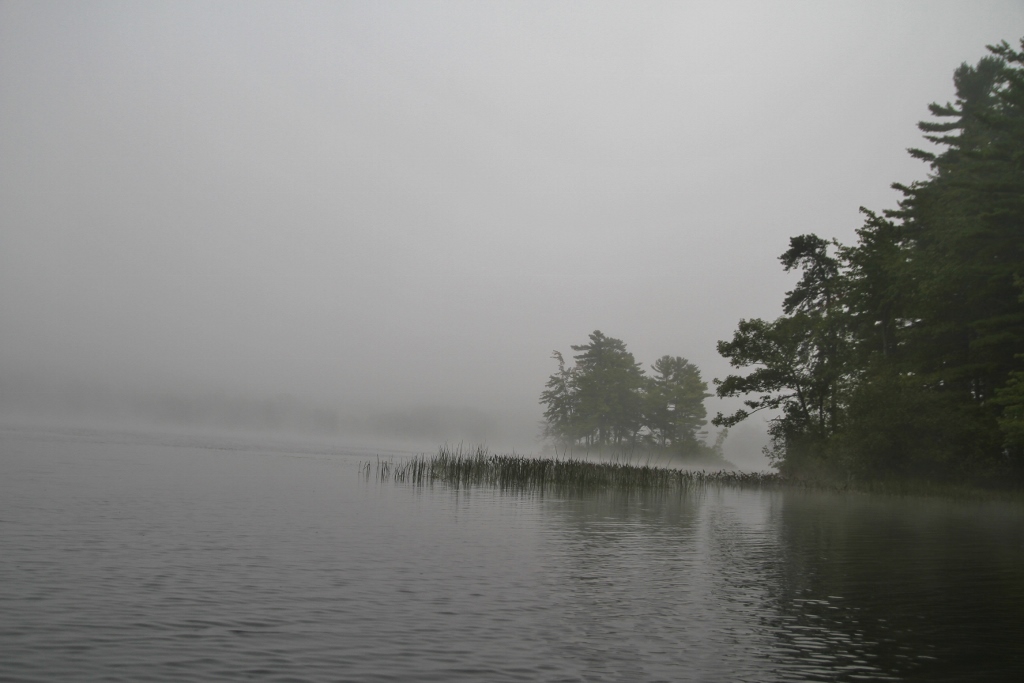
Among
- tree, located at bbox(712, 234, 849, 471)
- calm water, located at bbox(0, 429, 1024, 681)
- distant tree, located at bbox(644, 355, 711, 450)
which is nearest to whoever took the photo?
calm water, located at bbox(0, 429, 1024, 681)

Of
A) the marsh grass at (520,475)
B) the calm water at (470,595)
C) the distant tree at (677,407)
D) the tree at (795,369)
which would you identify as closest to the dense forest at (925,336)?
the tree at (795,369)

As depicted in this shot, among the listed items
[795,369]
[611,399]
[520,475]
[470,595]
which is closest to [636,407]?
[611,399]

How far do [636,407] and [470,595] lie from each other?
90.8 metres

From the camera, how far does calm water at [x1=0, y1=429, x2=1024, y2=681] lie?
7.07 m

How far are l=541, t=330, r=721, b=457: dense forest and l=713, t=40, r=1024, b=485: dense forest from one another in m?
45.1

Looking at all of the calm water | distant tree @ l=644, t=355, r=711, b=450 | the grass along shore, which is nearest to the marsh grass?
the grass along shore

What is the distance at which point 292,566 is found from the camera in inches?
442

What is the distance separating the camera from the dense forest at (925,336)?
113 ft

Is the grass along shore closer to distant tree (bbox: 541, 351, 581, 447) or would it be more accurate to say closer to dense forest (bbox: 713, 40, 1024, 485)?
dense forest (bbox: 713, 40, 1024, 485)

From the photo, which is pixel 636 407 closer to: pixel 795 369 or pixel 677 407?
pixel 677 407

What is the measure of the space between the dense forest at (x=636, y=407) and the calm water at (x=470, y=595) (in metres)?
77.7

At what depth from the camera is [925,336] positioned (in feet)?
132

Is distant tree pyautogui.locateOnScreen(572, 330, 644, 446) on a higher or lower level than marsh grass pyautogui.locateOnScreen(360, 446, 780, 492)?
higher

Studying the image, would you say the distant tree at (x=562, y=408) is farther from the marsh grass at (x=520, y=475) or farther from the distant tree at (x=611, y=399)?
the marsh grass at (x=520, y=475)
